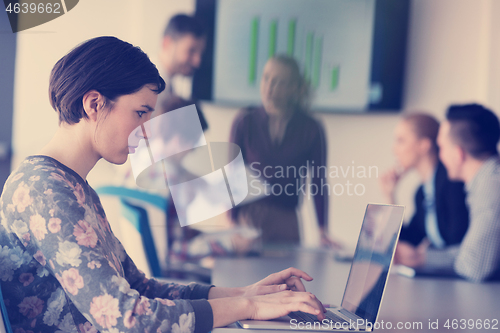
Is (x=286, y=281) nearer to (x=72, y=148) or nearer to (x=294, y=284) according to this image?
(x=294, y=284)

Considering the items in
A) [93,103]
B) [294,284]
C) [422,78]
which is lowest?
[294,284]

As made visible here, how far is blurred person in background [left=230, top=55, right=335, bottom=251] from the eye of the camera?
7.07 feet

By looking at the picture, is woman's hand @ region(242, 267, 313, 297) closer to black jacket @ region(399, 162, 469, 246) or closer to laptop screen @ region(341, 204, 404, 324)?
laptop screen @ region(341, 204, 404, 324)

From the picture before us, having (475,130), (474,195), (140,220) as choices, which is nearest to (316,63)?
(475,130)

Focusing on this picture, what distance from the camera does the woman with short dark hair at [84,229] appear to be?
1.86ft

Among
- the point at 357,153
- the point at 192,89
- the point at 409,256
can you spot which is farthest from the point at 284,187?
the point at 409,256

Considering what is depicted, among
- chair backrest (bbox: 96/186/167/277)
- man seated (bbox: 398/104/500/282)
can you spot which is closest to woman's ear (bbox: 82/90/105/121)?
chair backrest (bbox: 96/186/167/277)

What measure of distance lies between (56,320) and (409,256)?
109 centimetres

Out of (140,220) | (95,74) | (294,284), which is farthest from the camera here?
(140,220)

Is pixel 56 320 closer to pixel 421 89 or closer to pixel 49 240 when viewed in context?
pixel 49 240

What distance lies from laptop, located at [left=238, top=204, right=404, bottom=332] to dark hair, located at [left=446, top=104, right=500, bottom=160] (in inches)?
41.2

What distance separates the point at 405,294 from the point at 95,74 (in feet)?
2.79

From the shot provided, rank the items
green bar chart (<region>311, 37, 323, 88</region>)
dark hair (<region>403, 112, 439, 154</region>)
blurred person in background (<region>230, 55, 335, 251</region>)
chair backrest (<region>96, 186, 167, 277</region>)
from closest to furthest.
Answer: chair backrest (<region>96, 186, 167, 277</region>), blurred person in background (<region>230, 55, 335, 251</region>), dark hair (<region>403, 112, 439, 154</region>), green bar chart (<region>311, 37, 323, 88</region>)

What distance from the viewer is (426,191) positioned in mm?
2211
